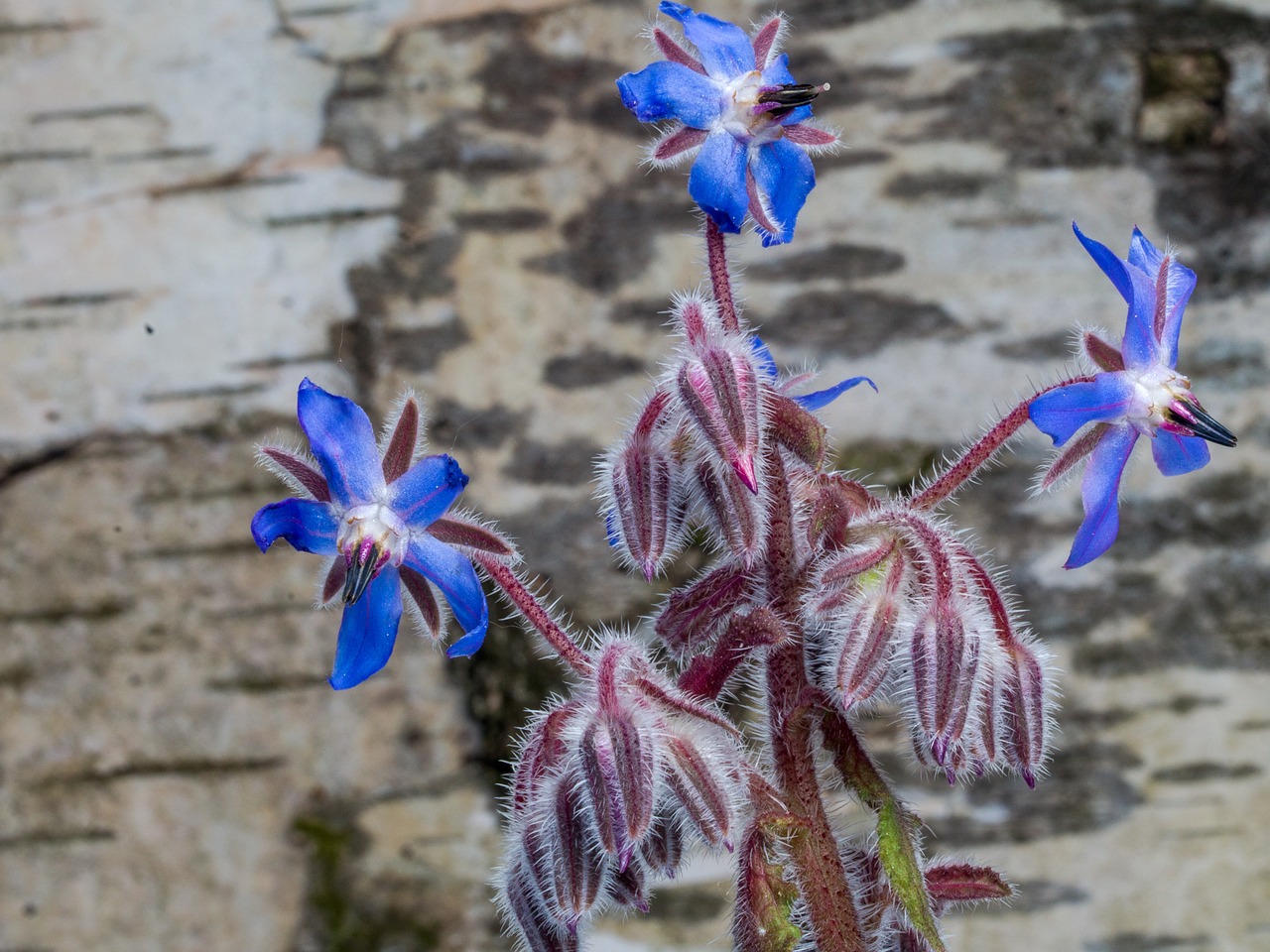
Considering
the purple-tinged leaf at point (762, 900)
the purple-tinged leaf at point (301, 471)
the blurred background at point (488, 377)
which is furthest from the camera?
the blurred background at point (488, 377)

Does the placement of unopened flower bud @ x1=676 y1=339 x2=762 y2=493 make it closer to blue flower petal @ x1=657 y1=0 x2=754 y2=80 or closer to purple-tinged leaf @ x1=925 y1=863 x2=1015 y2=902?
blue flower petal @ x1=657 y1=0 x2=754 y2=80

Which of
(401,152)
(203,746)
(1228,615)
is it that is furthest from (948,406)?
(203,746)

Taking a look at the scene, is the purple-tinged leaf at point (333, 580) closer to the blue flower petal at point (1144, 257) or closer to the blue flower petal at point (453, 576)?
the blue flower petal at point (453, 576)

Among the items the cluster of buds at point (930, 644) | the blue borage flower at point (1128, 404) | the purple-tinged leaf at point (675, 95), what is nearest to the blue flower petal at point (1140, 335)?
the blue borage flower at point (1128, 404)

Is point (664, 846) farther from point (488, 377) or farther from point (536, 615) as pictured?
point (488, 377)

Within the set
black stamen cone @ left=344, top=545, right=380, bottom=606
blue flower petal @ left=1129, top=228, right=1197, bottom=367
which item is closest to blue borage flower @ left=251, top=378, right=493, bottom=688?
black stamen cone @ left=344, top=545, right=380, bottom=606

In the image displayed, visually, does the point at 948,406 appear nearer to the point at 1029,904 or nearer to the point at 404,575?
the point at 1029,904
